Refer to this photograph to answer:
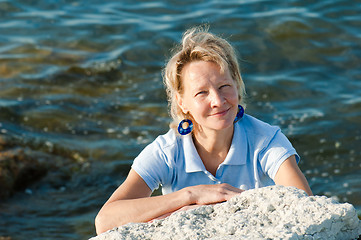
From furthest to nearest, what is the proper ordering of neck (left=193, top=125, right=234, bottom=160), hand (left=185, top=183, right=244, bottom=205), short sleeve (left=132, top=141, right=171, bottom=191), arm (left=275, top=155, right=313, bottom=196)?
1. neck (left=193, top=125, right=234, bottom=160)
2. short sleeve (left=132, top=141, right=171, bottom=191)
3. arm (left=275, top=155, right=313, bottom=196)
4. hand (left=185, top=183, right=244, bottom=205)

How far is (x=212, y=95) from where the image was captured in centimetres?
340

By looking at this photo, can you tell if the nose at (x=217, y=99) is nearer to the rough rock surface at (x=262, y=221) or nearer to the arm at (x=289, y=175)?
the arm at (x=289, y=175)

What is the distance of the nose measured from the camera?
3.36 metres

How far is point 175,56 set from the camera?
3619 millimetres

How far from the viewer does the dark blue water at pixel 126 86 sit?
6492mm

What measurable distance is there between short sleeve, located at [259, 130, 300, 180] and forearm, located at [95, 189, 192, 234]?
71 cm

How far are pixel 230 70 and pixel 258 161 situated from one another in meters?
0.62

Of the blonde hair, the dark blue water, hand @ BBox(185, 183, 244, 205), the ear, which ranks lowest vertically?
the dark blue water

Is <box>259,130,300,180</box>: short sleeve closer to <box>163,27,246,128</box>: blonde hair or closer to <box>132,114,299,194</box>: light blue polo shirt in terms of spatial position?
<box>132,114,299,194</box>: light blue polo shirt

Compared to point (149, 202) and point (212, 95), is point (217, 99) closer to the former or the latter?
point (212, 95)

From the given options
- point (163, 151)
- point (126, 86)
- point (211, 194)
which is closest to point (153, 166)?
point (163, 151)

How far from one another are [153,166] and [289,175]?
0.85 meters

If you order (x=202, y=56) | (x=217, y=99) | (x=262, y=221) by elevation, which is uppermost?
(x=202, y=56)

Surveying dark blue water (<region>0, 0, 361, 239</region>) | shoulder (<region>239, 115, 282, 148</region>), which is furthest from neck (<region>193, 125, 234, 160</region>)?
dark blue water (<region>0, 0, 361, 239</region>)
